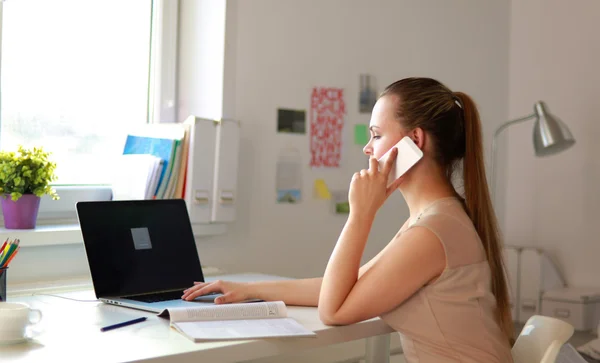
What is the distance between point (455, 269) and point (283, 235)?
3.90 feet

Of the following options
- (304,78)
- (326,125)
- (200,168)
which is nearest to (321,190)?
(326,125)

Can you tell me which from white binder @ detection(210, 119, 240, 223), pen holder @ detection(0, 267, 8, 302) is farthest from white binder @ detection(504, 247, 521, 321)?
pen holder @ detection(0, 267, 8, 302)

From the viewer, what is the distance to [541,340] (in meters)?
1.52

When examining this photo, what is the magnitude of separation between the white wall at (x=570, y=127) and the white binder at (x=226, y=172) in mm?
1631

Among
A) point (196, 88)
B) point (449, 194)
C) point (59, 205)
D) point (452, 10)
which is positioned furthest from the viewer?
point (452, 10)

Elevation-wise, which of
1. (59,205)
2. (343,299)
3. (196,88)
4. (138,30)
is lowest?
(343,299)

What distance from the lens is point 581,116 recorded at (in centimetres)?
329

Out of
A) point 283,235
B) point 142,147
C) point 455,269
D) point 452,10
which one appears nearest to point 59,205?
point 142,147

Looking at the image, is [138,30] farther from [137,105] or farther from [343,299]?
[343,299]

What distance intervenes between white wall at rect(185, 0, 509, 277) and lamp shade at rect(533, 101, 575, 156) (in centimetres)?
39

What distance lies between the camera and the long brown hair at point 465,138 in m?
1.58

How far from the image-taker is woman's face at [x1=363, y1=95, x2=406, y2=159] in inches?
62.9

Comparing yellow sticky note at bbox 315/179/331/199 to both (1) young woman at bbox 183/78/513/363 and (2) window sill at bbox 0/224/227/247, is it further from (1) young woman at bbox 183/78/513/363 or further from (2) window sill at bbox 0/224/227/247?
(1) young woman at bbox 183/78/513/363

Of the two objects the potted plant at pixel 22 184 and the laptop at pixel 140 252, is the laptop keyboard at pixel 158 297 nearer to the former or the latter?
the laptop at pixel 140 252
